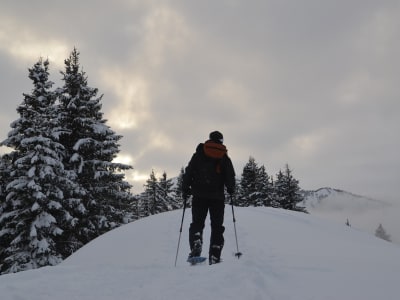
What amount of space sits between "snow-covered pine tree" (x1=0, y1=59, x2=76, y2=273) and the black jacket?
12.0 metres

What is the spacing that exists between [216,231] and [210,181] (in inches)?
40.2

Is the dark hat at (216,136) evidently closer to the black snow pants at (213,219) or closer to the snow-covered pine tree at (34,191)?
the black snow pants at (213,219)

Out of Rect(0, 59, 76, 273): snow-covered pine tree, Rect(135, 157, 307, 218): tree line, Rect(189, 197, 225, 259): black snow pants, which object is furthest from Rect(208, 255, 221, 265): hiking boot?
Rect(135, 157, 307, 218): tree line

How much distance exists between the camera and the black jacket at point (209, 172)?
7363 millimetres

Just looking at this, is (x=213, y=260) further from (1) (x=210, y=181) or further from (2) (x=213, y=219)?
(1) (x=210, y=181)

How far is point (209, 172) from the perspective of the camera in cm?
741

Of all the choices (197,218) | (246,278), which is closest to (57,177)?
(197,218)

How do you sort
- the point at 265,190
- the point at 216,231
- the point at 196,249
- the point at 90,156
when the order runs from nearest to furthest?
the point at 196,249 < the point at 216,231 < the point at 90,156 < the point at 265,190

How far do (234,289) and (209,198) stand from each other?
2.81m

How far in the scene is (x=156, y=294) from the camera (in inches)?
182

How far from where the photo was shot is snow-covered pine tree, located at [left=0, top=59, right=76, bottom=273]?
1673 centimetres

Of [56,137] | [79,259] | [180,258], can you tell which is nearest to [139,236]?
[79,259]

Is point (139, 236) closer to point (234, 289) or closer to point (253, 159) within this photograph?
point (234, 289)

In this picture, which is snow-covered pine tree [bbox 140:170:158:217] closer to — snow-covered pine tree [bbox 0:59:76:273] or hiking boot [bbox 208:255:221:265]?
snow-covered pine tree [bbox 0:59:76:273]
